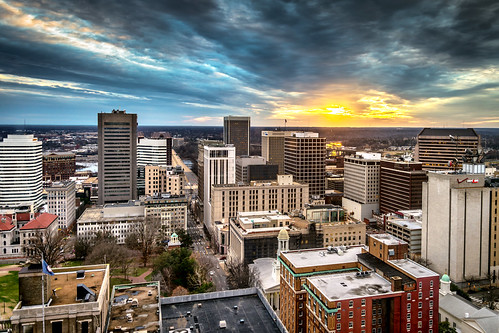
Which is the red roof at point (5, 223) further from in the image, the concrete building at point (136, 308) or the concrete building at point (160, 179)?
the concrete building at point (136, 308)

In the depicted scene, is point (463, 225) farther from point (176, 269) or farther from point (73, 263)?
point (73, 263)

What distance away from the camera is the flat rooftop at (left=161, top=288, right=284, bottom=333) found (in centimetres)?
3972

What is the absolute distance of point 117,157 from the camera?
170375 mm

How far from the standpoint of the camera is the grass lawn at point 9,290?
75.1m

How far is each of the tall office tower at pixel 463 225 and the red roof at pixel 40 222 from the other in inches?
4025

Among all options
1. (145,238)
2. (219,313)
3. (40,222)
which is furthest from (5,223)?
(219,313)

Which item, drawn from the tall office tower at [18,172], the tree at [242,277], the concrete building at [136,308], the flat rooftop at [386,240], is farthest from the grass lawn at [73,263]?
the flat rooftop at [386,240]

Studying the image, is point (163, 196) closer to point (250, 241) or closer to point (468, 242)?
point (250, 241)

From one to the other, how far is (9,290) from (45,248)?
590 inches

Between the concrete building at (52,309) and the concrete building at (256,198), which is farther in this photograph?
the concrete building at (256,198)

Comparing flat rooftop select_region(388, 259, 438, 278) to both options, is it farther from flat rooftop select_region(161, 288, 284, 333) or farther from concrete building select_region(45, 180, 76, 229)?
concrete building select_region(45, 180, 76, 229)

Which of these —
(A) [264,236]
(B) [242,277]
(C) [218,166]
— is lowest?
(B) [242,277]

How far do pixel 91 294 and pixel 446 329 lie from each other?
49567 mm

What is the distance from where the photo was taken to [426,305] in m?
54.9
